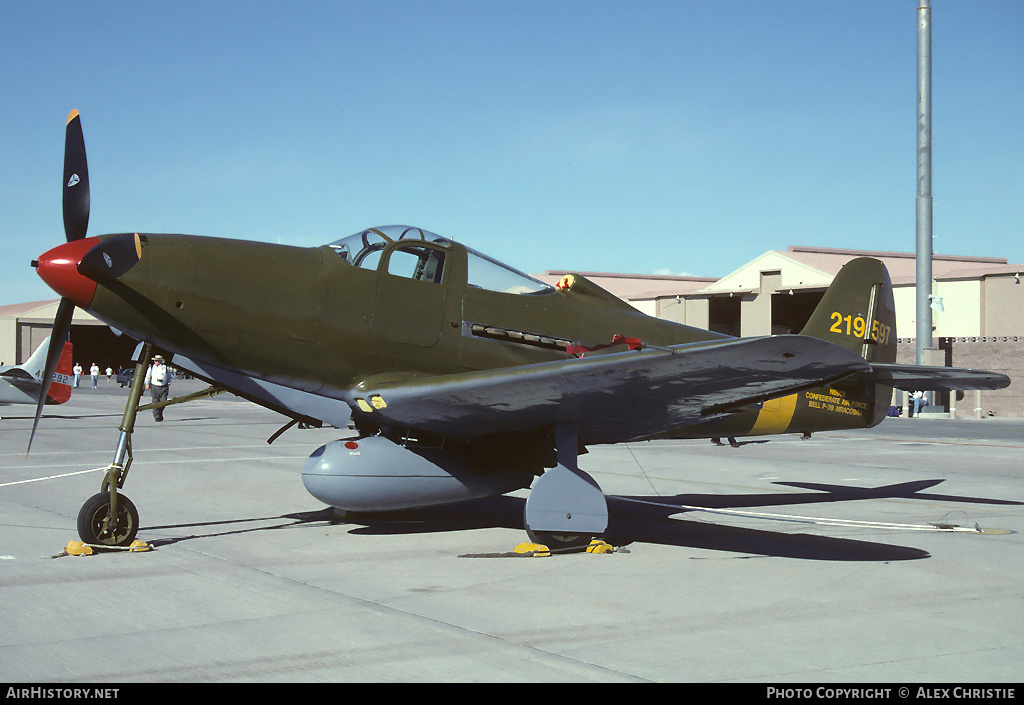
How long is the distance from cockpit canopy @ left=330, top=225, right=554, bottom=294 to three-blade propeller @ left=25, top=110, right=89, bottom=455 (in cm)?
192

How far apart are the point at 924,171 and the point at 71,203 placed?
27556mm

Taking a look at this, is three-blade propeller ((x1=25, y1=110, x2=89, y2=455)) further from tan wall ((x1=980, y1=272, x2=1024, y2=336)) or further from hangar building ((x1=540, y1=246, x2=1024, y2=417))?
tan wall ((x1=980, y1=272, x2=1024, y2=336))

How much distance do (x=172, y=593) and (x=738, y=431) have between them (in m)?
5.94

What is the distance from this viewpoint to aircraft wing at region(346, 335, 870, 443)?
5484 mm

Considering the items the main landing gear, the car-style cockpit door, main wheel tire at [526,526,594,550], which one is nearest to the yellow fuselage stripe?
the main landing gear

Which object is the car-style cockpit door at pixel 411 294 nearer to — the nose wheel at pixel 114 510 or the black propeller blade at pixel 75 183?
the nose wheel at pixel 114 510

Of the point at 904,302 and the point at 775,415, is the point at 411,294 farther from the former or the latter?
the point at 904,302

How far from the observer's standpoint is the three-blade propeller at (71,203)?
665 centimetres

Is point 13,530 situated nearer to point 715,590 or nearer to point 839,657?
point 715,590

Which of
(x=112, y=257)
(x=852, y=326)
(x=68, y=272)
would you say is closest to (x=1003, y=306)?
(x=852, y=326)

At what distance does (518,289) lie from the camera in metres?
8.02

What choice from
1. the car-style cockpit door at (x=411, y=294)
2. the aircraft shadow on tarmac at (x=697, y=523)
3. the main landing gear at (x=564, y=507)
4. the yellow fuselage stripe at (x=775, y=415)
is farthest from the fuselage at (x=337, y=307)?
the yellow fuselage stripe at (x=775, y=415)

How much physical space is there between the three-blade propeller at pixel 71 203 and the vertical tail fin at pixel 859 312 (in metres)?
7.84
